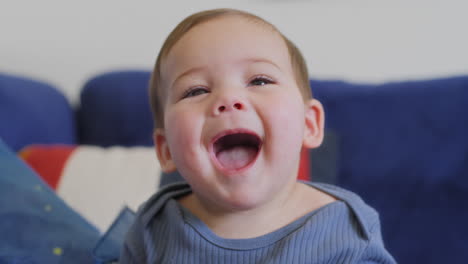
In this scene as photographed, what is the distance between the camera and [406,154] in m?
1.18

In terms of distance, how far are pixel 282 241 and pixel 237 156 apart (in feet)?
0.48

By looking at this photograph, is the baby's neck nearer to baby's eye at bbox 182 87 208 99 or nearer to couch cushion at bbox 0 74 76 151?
baby's eye at bbox 182 87 208 99

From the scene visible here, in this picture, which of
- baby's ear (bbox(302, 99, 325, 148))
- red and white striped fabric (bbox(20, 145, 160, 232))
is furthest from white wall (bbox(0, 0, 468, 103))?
baby's ear (bbox(302, 99, 325, 148))

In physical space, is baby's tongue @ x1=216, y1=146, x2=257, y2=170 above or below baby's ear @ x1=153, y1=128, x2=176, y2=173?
above

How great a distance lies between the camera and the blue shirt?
0.63m

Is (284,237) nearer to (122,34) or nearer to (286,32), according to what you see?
(286,32)

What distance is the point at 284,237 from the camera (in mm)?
664

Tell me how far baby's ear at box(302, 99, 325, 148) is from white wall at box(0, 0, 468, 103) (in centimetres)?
73

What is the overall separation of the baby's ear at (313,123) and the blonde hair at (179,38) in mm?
20

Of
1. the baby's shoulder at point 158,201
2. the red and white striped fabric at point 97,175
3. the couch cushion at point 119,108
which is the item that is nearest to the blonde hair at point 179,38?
the baby's shoulder at point 158,201

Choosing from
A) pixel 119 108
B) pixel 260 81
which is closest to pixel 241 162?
pixel 260 81

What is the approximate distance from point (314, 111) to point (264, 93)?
18cm

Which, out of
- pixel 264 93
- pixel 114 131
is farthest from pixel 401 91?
pixel 114 131

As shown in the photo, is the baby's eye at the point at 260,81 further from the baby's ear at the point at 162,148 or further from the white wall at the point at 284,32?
the white wall at the point at 284,32
